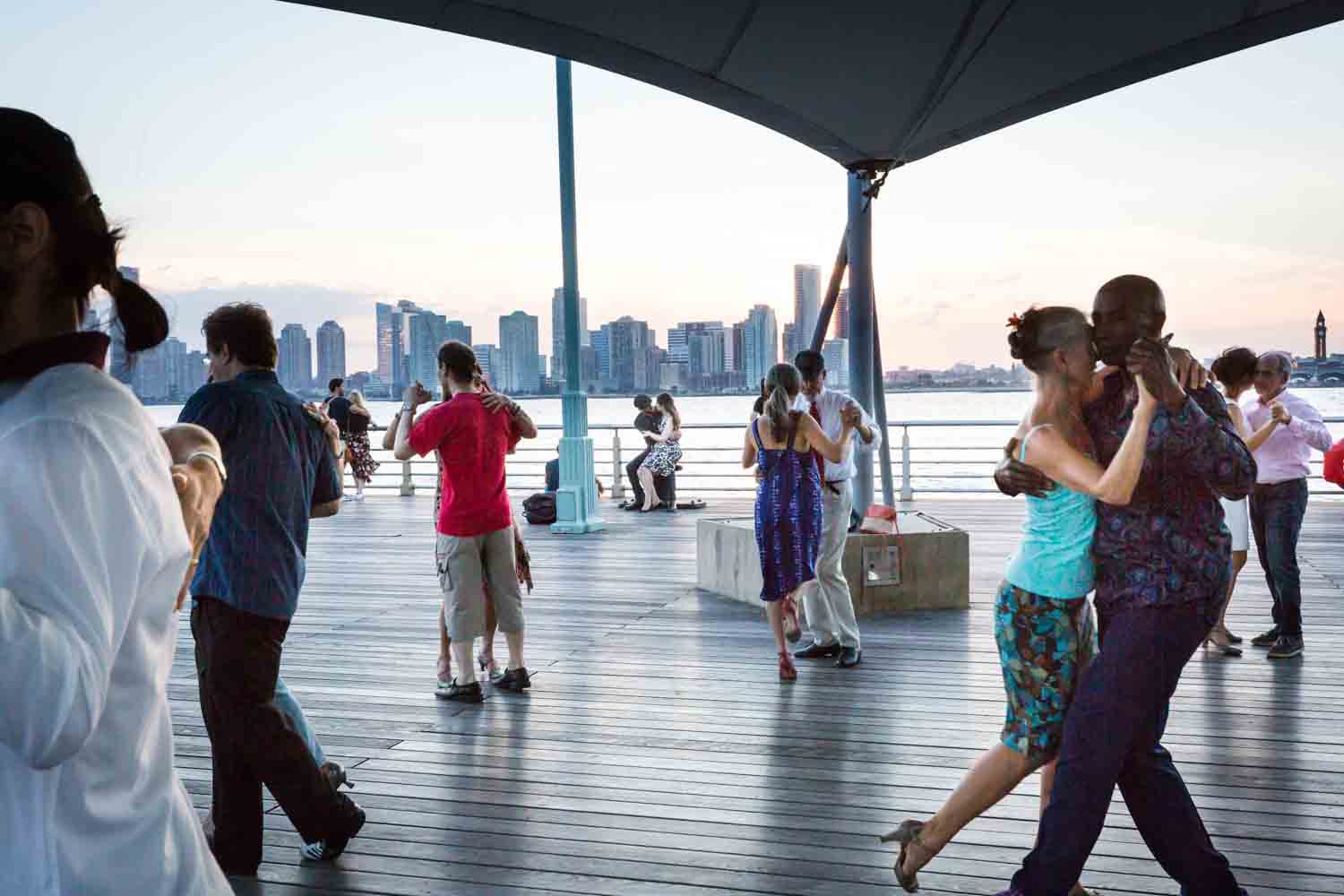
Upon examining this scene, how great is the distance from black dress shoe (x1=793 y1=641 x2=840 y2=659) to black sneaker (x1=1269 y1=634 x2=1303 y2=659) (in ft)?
6.85

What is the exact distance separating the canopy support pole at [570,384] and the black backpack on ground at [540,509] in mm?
470

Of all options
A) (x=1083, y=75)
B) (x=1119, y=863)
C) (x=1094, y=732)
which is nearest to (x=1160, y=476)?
(x=1094, y=732)

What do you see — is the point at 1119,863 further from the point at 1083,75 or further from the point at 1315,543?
the point at 1315,543

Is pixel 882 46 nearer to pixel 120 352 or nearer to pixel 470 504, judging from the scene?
pixel 470 504

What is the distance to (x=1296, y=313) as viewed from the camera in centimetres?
1611

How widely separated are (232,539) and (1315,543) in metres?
9.14

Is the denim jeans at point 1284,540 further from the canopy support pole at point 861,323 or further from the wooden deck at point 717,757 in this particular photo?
the canopy support pole at point 861,323

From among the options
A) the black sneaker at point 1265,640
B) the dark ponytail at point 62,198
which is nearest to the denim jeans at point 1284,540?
the black sneaker at point 1265,640

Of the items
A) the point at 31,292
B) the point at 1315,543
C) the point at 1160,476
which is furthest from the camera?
the point at 1315,543

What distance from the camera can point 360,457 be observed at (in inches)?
583

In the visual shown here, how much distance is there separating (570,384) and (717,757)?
735 centimetres

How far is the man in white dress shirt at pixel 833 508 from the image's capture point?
563cm

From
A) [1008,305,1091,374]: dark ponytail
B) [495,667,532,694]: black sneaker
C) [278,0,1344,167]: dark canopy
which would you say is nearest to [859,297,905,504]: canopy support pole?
[278,0,1344,167]: dark canopy

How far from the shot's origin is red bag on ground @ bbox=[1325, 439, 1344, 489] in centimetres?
464
